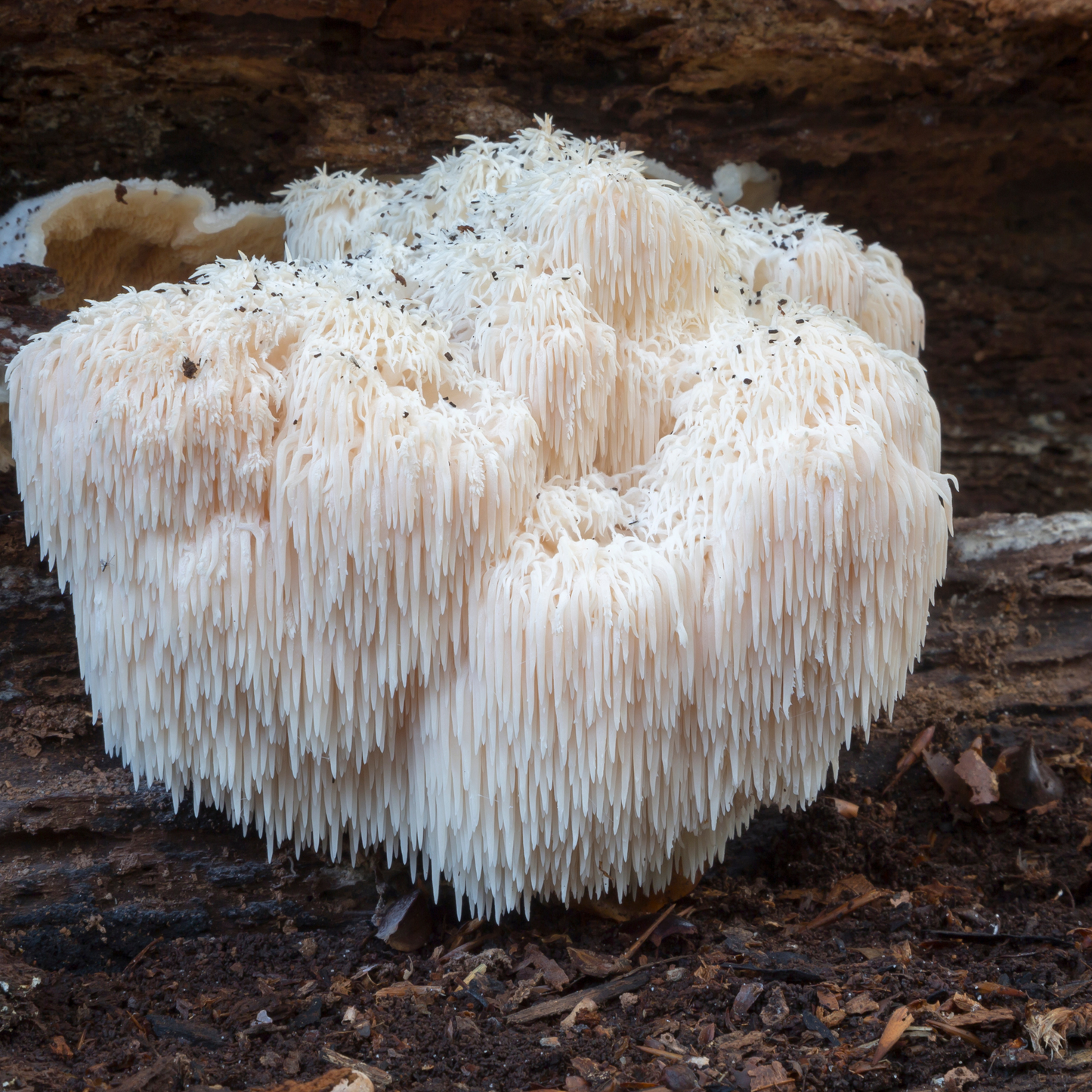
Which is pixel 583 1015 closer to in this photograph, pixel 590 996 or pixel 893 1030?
pixel 590 996

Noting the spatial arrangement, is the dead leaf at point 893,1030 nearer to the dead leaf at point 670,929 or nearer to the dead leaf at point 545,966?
the dead leaf at point 670,929

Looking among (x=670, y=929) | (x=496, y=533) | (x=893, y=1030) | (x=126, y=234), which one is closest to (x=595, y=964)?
(x=670, y=929)

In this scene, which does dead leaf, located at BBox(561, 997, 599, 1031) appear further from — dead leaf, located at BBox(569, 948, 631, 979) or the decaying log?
the decaying log

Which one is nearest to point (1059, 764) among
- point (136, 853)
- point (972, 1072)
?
point (972, 1072)

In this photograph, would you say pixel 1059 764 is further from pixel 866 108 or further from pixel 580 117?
pixel 580 117

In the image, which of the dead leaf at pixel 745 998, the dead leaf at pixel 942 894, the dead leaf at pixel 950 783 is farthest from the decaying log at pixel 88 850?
the dead leaf at pixel 950 783
